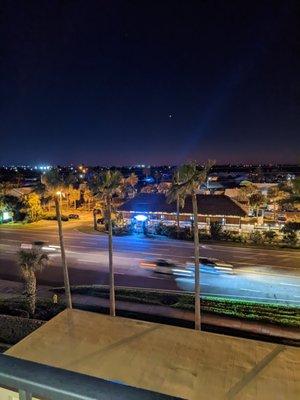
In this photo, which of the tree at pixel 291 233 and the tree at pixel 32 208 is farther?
the tree at pixel 32 208

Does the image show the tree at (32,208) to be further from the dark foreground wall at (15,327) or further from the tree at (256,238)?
the dark foreground wall at (15,327)

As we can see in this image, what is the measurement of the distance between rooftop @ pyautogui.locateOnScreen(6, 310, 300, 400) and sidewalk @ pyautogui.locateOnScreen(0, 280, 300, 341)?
6098mm

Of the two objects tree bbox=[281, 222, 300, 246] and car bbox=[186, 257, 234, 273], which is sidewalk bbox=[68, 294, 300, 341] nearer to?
car bbox=[186, 257, 234, 273]

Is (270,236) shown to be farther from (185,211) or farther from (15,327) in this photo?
(15,327)

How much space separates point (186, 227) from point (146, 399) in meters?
51.1

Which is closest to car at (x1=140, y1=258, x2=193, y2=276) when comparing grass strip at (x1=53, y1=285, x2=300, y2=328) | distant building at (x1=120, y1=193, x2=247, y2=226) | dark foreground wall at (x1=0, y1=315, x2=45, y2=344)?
grass strip at (x1=53, y1=285, x2=300, y2=328)

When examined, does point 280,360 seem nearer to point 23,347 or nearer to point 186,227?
point 23,347

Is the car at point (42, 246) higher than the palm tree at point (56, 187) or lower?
lower

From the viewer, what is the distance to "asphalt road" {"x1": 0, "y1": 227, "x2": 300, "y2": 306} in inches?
1213

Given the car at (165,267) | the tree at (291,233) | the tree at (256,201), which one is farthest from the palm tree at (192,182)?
the tree at (256,201)

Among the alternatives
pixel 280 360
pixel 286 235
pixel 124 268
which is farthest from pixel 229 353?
pixel 286 235

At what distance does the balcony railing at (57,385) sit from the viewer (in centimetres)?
157

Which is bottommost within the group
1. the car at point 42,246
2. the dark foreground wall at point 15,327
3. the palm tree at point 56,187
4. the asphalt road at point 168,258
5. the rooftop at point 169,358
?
the asphalt road at point 168,258

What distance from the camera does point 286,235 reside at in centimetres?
4631
